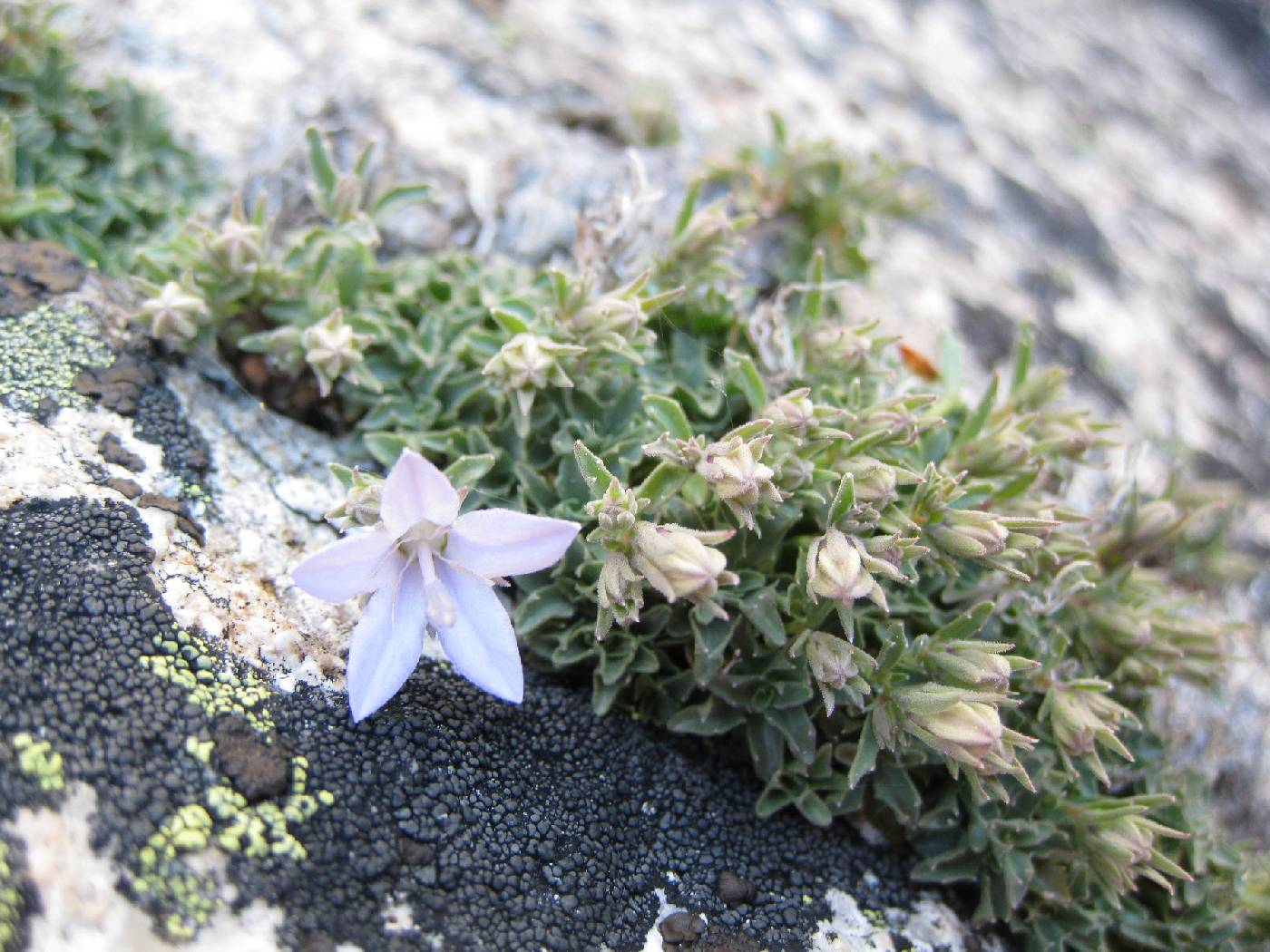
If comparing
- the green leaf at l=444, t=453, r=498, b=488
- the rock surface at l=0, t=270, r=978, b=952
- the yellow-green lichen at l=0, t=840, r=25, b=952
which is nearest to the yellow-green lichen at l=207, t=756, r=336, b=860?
the rock surface at l=0, t=270, r=978, b=952

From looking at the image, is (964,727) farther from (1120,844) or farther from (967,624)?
(1120,844)

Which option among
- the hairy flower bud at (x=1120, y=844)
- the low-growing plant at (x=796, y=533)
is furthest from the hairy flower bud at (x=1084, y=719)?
the hairy flower bud at (x=1120, y=844)

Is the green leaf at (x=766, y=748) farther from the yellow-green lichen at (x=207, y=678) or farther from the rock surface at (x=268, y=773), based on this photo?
the yellow-green lichen at (x=207, y=678)

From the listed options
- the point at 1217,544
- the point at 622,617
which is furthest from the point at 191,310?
the point at 1217,544

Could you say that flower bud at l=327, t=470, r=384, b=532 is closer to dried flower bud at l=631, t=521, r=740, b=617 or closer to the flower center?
the flower center

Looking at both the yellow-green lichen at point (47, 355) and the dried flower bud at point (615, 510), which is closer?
the dried flower bud at point (615, 510)
